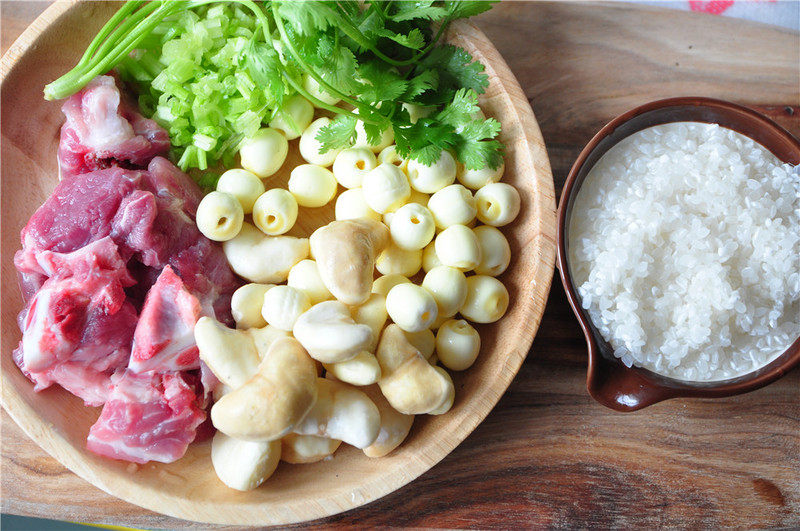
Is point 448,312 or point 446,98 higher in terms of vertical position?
point 446,98

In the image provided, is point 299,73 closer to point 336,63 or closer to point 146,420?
point 336,63

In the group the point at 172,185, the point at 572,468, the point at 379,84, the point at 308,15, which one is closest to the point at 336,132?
the point at 379,84

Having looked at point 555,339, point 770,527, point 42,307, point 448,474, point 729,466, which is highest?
point 42,307

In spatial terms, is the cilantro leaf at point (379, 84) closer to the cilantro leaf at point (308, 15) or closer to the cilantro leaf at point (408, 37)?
the cilantro leaf at point (408, 37)

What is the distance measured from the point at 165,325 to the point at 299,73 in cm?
66

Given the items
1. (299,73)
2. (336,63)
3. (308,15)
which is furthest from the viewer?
(299,73)

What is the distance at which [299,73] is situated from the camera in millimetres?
1486

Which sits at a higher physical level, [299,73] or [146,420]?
[299,73]

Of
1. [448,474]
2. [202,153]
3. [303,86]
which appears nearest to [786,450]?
[448,474]

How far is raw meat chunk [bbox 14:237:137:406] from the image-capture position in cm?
129

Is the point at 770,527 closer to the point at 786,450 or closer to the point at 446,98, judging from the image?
the point at 786,450

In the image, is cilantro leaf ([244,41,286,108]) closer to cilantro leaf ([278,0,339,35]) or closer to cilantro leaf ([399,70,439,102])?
cilantro leaf ([278,0,339,35])

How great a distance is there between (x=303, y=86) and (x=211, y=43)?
0.23 m

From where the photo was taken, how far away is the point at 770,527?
1.55 m
